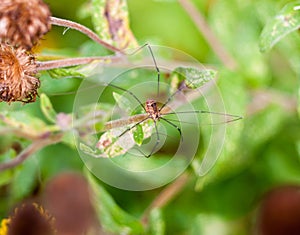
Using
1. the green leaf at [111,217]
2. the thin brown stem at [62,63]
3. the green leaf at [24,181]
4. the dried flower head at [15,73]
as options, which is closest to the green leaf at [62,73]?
the thin brown stem at [62,63]

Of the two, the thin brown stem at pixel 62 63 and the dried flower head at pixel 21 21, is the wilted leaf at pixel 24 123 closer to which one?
the thin brown stem at pixel 62 63

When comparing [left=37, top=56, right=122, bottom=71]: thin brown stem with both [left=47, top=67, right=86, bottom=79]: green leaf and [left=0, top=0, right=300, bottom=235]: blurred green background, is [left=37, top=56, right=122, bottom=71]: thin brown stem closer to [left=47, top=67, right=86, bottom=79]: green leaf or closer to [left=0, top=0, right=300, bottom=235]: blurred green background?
[left=47, top=67, right=86, bottom=79]: green leaf

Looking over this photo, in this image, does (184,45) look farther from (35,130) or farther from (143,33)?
(35,130)

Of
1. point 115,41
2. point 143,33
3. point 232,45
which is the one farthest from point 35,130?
point 143,33

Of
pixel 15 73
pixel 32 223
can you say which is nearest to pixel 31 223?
pixel 32 223

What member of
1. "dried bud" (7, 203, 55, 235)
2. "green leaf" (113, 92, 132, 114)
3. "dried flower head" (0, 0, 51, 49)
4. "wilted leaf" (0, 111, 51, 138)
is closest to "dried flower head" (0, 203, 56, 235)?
"dried bud" (7, 203, 55, 235)
